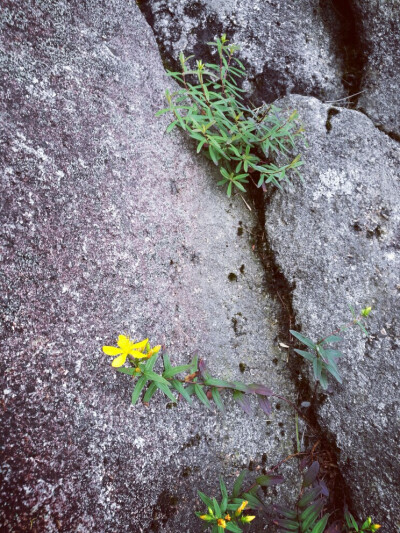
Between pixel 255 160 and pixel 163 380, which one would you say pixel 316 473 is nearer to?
pixel 163 380

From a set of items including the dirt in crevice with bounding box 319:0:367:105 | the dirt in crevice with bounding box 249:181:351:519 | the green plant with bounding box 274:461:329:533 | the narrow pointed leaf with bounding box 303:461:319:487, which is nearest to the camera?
the green plant with bounding box 274:461:329:533

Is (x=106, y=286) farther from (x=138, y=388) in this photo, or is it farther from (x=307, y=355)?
(x=307, y=355)

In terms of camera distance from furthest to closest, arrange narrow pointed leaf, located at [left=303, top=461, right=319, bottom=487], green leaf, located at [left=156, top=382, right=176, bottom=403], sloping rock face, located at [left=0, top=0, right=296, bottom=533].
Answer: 1. narrow pointed leaf, located at [left=303, top=461, right=319, bottom=487]
2. green leaf, located at [left=156, top=382, right=176, bottom=403]
3. sloping rock face, located at [left=0, top=0, right=296, bottom=533]

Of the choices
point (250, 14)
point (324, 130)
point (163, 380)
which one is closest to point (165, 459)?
point (163, 380)

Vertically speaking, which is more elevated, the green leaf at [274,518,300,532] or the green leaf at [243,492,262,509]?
the green leaf at [243,492,262,509]

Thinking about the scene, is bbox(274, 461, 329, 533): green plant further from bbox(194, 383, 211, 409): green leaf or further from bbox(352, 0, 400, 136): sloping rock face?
bbox(352, 0, 400, 136): sloping rock face

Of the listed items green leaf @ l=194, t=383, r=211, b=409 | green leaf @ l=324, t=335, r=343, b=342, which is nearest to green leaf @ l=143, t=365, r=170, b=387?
green leaf @ l=194, t=383, r=211, b=409
